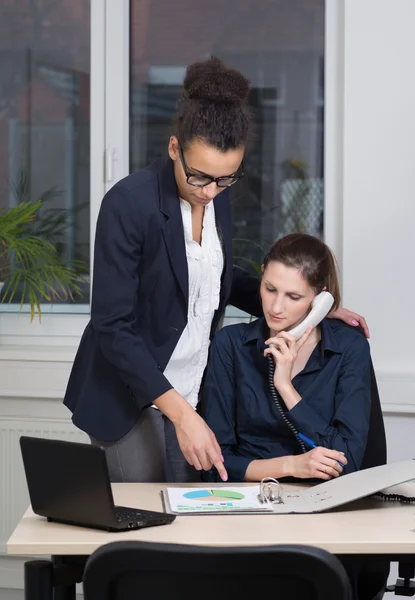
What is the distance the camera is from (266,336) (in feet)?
7.24

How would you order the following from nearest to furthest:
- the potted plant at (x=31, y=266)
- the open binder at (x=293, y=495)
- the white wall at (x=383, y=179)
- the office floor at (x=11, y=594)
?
the open binder at (x=293, y=495)
the white wall at (x=383, y=179)
the potted plant at (x=31, y=266)
the office floor at (x=11, y=594)

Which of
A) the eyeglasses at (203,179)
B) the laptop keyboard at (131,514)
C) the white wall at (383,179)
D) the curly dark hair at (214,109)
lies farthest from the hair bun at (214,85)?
the white wall at (383,179)

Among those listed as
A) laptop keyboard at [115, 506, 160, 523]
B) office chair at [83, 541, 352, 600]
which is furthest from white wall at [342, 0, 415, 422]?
office chair at [83, 541, 352, 600]

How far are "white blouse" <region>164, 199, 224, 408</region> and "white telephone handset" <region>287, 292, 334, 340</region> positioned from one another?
0.23 m

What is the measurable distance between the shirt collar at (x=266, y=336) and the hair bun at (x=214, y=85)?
573 millimetres

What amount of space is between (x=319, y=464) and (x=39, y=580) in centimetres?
68

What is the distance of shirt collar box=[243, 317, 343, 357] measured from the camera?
214 centimetres

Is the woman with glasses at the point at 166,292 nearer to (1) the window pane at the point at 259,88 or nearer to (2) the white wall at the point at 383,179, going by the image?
(2) the white wall at the point at 383,179

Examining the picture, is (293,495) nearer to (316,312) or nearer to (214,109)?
(316,312)

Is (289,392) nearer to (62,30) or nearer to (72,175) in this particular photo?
(72,175)

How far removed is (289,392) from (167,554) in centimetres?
95

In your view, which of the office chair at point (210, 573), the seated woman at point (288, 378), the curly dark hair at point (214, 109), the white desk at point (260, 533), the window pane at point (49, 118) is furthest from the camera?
A: the window pane at point (49, 118)

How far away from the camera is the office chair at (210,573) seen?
1.12m

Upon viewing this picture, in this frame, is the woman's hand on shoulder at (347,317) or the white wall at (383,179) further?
the white wall at (383,179)
